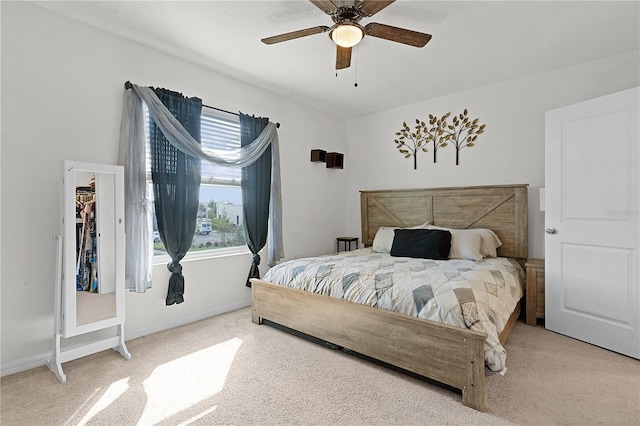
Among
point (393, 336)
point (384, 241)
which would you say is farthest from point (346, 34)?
point (384, 241)

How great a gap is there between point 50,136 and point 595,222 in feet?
14.4

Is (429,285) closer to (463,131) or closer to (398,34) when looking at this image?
(398,34)

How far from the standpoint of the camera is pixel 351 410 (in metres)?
1.90

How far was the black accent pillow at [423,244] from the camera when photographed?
3.46 m

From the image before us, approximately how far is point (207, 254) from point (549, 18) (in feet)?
12.1

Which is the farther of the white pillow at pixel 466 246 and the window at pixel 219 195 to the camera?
the window at pixel 219 195

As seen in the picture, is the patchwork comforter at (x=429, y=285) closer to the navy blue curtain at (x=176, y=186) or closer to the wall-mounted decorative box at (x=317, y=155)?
the navy blue curtain at (x=176, y=186)

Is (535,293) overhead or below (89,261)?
below

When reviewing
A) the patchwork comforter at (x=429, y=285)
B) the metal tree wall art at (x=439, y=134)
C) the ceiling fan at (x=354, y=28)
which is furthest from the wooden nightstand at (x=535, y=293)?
the ceiling fan at (x=354, y=28)

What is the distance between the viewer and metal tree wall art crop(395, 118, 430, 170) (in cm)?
449

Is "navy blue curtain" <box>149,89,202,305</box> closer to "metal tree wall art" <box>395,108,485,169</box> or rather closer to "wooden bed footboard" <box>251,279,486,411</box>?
"wooden bed footboard" <box>251,279,486,411</box>

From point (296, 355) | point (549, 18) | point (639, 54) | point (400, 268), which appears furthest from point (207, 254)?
point (639, 54)

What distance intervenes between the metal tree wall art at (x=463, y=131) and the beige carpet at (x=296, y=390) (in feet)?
7.81

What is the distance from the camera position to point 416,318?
2.17 metres
